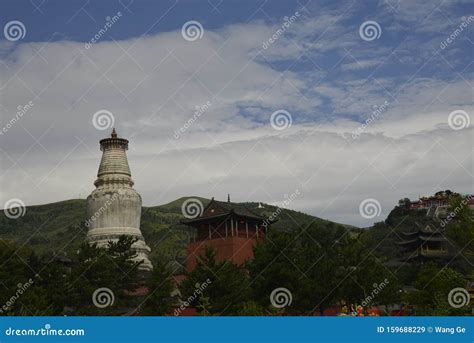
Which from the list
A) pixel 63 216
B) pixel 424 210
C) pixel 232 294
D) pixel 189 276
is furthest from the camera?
pixel 63 216

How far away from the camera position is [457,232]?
49.1 m

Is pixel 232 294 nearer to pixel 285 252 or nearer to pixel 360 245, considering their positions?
pixel 285 252

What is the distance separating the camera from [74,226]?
113 meters

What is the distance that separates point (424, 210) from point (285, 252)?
68.2 m

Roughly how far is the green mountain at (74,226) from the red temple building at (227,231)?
4162 centimetres

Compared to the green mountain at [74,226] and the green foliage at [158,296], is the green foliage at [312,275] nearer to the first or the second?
the green foliage at [158,296]

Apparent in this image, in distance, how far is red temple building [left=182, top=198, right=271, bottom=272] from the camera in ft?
132

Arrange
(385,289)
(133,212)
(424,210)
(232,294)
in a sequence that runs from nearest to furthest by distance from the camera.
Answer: (232,294)
(385,289)
(133,212)
(424,210)

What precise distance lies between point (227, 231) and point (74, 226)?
254 ft

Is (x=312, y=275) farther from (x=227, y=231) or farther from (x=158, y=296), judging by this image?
(x=227, y=231)

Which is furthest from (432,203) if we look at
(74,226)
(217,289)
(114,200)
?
(217,289)

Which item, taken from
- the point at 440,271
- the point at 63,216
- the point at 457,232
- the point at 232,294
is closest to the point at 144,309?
the point at 232,294

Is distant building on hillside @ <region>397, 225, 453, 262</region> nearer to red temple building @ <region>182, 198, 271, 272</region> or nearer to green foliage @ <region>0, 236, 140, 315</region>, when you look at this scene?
red temple building @ <region>182, 198, 271, 272</region>

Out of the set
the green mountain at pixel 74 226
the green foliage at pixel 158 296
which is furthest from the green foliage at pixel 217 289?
the green mountain at pixel 74 226
